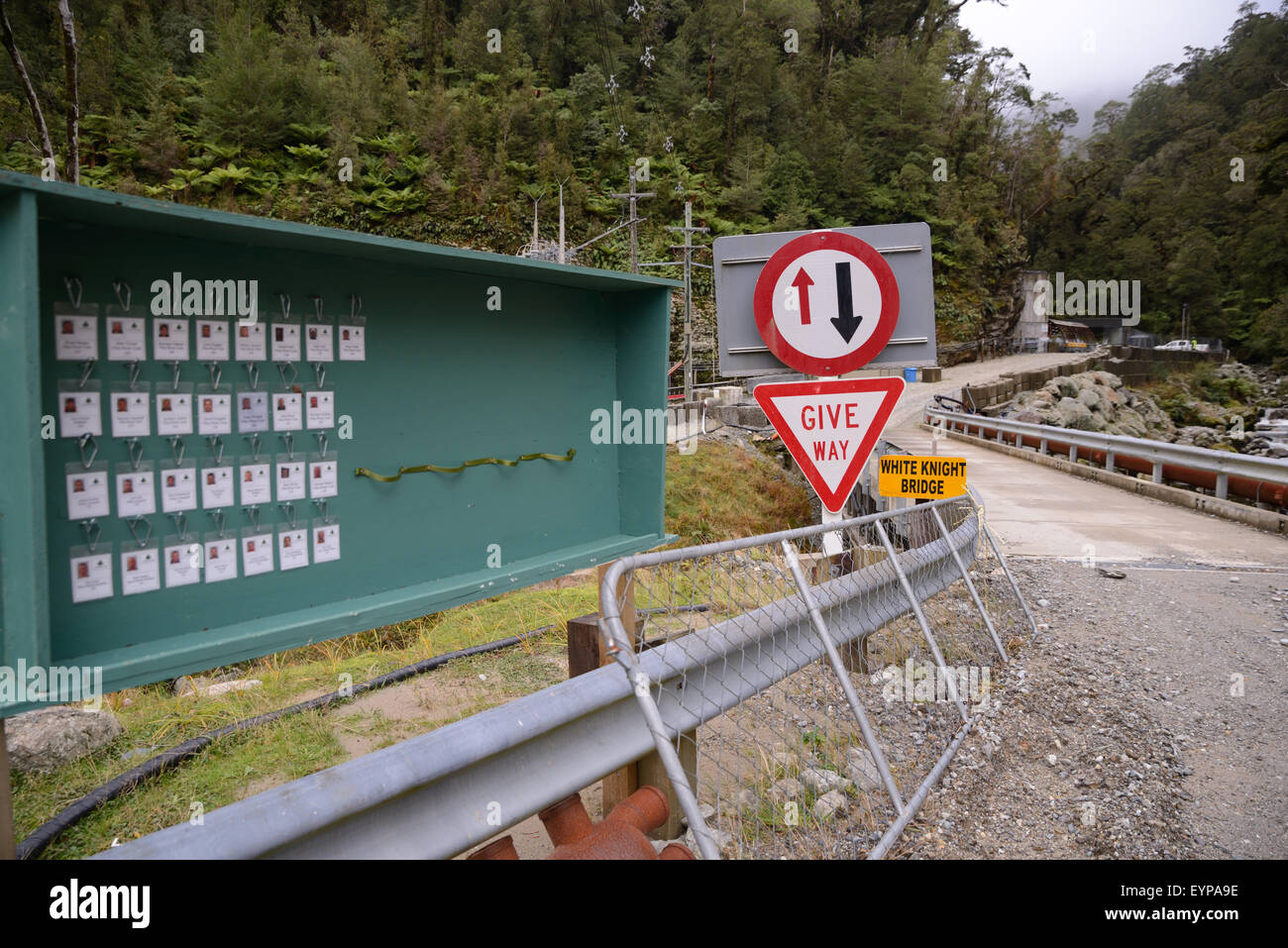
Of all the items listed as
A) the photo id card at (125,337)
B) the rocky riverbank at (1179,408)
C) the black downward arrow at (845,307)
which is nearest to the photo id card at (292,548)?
the photo id card at (125,337)

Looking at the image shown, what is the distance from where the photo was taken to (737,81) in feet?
213

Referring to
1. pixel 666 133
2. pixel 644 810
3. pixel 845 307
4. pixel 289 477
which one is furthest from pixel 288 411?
pixel 666 133

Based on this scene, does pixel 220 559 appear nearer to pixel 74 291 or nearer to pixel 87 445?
pixel 87 445

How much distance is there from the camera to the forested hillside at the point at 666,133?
42.8m

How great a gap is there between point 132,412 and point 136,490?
0.76 ft

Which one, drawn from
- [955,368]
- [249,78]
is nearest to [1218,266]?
[955,368]

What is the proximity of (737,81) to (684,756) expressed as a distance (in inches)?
2795

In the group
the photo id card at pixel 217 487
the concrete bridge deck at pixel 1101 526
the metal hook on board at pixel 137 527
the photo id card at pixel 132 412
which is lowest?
the concrete bridge deck at pixel 1101 526

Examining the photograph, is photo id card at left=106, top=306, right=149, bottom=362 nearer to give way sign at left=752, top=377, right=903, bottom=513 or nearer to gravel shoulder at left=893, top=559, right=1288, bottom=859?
give way sign at left=752, top=377, right=903, bottom=513

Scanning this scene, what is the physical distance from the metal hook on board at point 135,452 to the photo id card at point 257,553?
405mm

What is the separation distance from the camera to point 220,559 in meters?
2.52

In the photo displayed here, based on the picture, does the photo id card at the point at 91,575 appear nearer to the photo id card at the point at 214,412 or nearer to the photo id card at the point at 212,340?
the photo id card at the point at 214,412

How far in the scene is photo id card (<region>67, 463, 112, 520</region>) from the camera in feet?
7.16
